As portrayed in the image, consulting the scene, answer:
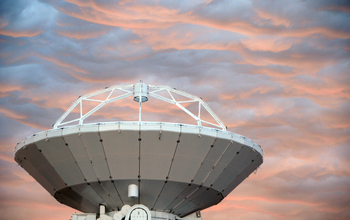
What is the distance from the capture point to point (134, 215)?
36.4m

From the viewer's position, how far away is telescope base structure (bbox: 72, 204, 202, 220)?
36406mm

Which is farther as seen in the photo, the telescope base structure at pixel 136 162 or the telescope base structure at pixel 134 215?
the telescope base structure at pixel 134 215

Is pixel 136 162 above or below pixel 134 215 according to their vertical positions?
above

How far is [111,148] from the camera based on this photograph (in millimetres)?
35875

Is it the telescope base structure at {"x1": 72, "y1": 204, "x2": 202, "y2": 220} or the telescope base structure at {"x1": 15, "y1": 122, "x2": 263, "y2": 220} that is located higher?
the telescope base structure at {"x1": 15, "y1": 122, "x2": 263, "y2": 220}

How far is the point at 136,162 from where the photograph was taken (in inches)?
1428

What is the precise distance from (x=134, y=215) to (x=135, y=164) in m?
3.26

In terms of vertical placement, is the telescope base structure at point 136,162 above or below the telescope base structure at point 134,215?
above

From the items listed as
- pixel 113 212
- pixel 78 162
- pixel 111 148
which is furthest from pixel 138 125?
pixel 113 212

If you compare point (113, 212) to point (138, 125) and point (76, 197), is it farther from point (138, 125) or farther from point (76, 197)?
point (138, 125)

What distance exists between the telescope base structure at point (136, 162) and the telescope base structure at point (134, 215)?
364 millimetres

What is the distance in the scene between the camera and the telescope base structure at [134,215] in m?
36.4

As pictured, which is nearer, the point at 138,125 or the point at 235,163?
the point at 138,125

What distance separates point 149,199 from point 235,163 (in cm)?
637
